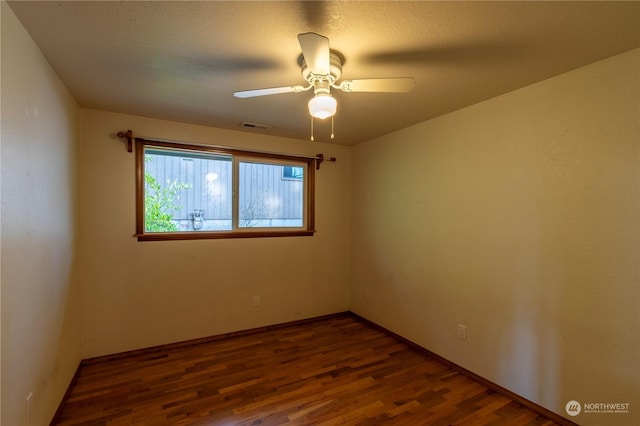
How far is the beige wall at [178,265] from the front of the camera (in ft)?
8.92

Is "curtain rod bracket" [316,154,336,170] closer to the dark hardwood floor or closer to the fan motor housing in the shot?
the fan motor housing

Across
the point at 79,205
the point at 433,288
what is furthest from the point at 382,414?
the point at 79,205

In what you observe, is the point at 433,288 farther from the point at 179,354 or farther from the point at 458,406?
the point at 179,354

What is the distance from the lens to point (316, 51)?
135 centimetres

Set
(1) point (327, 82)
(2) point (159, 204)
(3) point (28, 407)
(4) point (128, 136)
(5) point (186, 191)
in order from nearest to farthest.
→ (3) point (28, 407) → (1) point (327, 82) → (4) point (128, 136) → (2) point (159, 204) → (5) point (186, 191)

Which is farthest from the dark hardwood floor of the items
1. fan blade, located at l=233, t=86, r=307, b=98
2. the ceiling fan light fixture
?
fan blade, located at l=233, t=86, r=307, b=98

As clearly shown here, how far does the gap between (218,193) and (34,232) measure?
176 cm

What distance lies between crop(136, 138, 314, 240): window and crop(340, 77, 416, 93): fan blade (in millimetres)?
2032

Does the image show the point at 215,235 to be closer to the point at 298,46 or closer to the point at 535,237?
the point at 298,46

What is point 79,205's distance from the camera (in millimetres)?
2617

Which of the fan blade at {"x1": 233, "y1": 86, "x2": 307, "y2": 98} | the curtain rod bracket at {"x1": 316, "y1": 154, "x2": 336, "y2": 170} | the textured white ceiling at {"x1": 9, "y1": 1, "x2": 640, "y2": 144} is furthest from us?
the curtain rod bracket at {"x1": 316, "y1": 154, "x2": 336, "y2": 170}

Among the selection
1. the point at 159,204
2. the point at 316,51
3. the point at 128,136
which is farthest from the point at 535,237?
the point at 128,136

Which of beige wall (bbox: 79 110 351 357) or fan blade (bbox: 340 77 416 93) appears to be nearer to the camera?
fan blade (bbox: 340 77 416 93)

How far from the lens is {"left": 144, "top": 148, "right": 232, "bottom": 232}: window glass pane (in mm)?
3004
